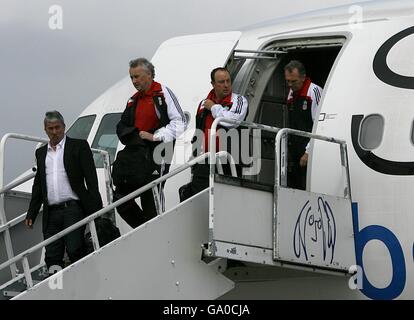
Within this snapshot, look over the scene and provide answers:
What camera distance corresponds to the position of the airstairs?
375 inches

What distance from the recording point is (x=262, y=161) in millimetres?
12148

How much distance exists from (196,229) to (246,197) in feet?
2.17

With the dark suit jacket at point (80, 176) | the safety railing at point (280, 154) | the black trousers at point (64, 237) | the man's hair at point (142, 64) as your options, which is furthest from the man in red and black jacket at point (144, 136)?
the safety railing at point (280, 154)

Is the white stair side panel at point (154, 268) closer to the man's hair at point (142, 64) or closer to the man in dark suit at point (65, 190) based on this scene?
the man in dark suit at point (65, 190)

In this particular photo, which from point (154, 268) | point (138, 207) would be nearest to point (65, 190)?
point (138, 207)

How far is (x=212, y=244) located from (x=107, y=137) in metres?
4.63

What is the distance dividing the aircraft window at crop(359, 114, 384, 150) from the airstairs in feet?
2.05

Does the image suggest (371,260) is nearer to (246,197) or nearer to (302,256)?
(302,256)

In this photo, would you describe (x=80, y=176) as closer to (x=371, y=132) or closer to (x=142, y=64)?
(x=142, y=64)

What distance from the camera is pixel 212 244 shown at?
9.42 metres

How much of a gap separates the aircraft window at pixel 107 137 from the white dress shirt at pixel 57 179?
103 inches

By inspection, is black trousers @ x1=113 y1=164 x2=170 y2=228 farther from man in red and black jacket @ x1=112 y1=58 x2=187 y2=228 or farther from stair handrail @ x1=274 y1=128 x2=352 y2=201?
stair handrail @ x1=274 y1=128 x2=352 y2=201

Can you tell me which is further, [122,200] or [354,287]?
[354,287]
